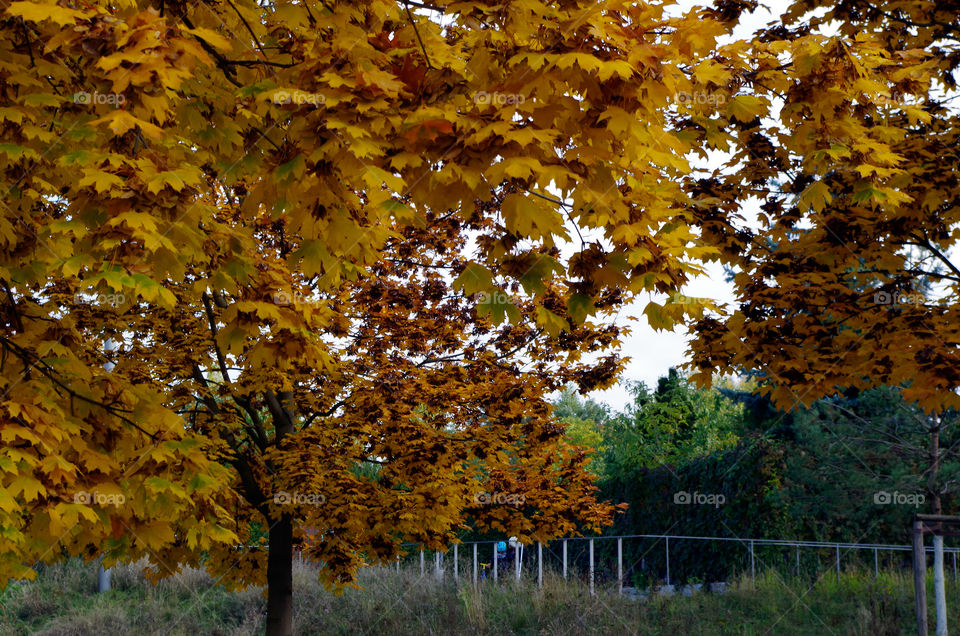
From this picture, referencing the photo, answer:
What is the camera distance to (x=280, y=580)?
11234 mm

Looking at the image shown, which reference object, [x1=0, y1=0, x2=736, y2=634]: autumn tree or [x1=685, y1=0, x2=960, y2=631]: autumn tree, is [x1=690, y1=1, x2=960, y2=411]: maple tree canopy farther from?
[x1=0, y1=0, x2=736, y2=634]: autumn tree

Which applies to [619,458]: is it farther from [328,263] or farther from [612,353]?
[328,263]

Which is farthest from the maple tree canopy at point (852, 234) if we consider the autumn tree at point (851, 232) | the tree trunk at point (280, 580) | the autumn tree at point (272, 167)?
the tree trunk at point (280, 580)

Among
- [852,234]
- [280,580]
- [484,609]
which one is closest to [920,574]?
[852,234]

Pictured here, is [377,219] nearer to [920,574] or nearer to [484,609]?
[920,574]

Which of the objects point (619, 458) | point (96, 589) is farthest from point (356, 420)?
point (619, 458)

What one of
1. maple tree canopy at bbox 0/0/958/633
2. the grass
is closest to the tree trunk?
maple tree canopy at bbox 0/0/958/633

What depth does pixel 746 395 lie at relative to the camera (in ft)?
89.9

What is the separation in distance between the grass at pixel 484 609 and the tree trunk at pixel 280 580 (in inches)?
107

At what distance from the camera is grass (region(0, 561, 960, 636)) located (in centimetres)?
1198

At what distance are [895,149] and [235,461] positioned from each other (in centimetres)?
896

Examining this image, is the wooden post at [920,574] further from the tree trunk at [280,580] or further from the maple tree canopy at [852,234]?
the tree trunk at [280,580]

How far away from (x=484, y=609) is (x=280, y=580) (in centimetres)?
393

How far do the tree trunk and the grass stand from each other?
8.92ft
